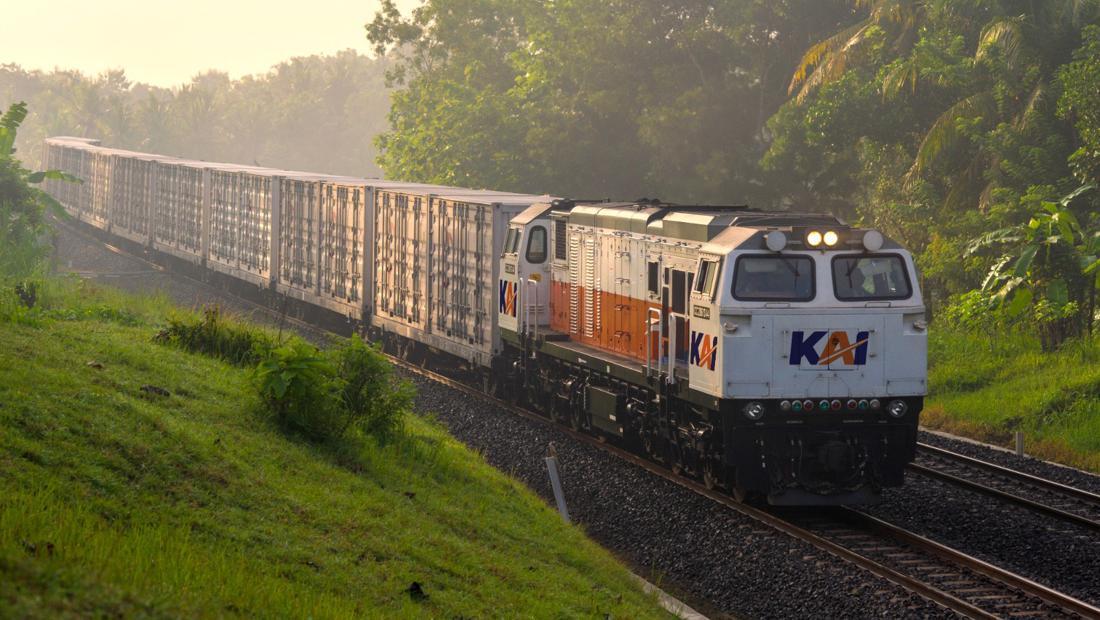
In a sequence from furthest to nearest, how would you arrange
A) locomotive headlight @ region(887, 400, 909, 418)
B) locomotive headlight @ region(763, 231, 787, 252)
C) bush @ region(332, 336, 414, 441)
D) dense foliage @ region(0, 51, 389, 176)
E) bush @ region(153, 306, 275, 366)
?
dense foliage @ region(0, 51, 389, 176)
bush @ region(153, 306, 275, 366)
bush @ region(332, 336, 414, 441)
locomotive headlight @ region(887, 400, 909, 418)
locomotive headlight @ region(763, 231, 787, 252)

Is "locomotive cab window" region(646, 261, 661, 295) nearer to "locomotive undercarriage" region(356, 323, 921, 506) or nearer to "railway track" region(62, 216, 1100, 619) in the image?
"locomotive undercarriage" region(356, 323, 921, 506)

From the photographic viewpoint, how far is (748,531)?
48.3 feet

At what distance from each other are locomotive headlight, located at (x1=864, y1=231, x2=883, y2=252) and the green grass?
261 inches

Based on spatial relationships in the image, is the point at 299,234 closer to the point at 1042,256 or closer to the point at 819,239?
the point at 1042,256

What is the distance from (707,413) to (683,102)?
29.9m

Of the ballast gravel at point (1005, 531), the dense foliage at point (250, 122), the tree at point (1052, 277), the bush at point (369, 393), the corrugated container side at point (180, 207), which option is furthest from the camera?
the dense foliage at point (250, 122)

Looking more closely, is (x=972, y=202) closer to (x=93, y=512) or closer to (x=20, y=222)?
(x=20, y=222)

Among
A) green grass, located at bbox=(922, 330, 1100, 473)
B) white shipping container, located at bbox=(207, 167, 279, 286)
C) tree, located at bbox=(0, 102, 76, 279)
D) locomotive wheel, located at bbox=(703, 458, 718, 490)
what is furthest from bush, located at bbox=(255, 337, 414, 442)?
white shipping container, located at bbox=(207, 167, 279, 286)

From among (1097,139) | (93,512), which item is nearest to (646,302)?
(93,512)

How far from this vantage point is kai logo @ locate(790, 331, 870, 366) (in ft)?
Answer: 48.8

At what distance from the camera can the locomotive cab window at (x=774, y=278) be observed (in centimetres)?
1482

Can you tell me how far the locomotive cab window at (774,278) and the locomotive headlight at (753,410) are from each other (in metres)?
1.19

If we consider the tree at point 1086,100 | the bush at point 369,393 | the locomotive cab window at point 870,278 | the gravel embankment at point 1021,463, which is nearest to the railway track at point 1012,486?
the gravel embankment at point 1021,463

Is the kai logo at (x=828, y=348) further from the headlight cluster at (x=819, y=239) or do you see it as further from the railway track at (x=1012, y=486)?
the railway track at (x=1012, y=486)
